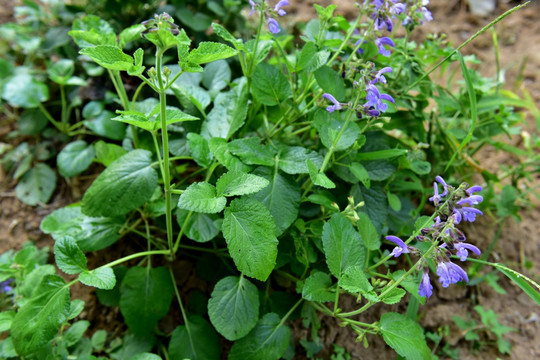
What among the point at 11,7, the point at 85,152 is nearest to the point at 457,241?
the point at 85,152

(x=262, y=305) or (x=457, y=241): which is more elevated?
(x=457, y=241)

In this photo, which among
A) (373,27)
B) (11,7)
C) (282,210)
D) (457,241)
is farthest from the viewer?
(11,7)

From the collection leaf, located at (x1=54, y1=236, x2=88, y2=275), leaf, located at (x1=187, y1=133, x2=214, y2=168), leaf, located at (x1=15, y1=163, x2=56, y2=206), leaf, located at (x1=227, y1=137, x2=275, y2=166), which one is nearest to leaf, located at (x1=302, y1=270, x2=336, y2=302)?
leaf, located at (x1=227, y1=137, x2=275, y2=166)

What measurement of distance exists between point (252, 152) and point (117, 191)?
431 millimetres

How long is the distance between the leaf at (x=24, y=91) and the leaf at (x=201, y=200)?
1224 millimetres

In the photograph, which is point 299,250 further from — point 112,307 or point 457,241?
point 112,307

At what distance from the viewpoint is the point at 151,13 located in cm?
213

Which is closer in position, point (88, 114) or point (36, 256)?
point (36, 256)

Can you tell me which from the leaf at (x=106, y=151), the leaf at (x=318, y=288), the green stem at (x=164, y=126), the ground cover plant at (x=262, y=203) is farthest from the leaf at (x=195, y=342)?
the leaf at (x=106, y=151)

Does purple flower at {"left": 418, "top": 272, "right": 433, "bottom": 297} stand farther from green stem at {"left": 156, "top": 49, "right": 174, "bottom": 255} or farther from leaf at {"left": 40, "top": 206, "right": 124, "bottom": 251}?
leaf at {"left": 40, "top": 206, "right": 124, "bottom": 251}

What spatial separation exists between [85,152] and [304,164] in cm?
102

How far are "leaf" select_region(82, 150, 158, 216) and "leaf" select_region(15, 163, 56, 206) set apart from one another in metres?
0.71

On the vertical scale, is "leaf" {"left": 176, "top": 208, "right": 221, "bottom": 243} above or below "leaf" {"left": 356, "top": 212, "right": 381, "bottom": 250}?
below

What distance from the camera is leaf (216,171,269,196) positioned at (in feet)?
3.60
